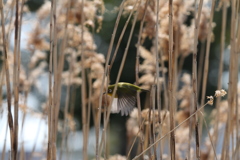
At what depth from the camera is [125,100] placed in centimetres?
159

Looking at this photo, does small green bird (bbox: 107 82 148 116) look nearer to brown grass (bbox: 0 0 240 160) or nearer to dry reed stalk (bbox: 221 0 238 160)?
brown grass (bbox: 0 0 240 160)

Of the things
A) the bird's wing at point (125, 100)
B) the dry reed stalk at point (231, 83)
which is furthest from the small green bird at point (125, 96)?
the dry reed stalk at point (231, 83)

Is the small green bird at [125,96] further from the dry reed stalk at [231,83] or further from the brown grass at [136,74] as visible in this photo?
the dry reed stalk at [231,83]

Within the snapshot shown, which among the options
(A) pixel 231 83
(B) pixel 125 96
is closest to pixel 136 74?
(B) pixel 125 96

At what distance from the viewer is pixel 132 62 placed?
20.5ft

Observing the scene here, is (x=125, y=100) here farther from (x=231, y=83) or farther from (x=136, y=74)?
(x=231, y=83)

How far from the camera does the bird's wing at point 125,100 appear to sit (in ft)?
5.17

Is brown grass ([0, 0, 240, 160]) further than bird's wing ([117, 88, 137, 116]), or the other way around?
bird's wing ([117, 88, 137, 116])

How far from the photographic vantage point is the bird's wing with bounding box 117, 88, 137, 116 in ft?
5.17

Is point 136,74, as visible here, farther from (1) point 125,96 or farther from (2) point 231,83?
(2) point 231,83

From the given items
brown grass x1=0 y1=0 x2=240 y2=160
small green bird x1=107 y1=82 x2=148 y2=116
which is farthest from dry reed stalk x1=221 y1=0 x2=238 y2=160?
small green bird x1=107 y1=82 x2=148 y2=116

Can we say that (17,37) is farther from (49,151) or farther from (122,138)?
(122,138)

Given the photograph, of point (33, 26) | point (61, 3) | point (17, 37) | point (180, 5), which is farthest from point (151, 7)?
point (33, 26)

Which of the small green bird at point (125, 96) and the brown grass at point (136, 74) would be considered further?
the small green bird at point (125, 96)
